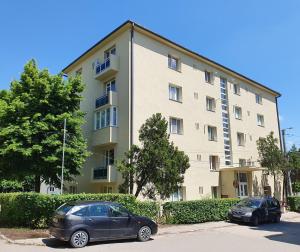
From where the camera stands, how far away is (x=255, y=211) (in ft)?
67.0

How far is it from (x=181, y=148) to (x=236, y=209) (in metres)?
6.81

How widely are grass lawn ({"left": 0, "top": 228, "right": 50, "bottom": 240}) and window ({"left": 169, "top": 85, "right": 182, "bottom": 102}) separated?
48.8 ft

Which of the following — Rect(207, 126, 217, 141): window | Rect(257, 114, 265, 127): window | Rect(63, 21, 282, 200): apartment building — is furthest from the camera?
Rect(257, 114, 265, 127): window

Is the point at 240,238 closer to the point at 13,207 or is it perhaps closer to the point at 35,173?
the point at 13,207

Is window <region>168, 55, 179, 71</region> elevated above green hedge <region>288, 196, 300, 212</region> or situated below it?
above

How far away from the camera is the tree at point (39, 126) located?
2003 centimetres

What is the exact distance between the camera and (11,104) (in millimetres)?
20844

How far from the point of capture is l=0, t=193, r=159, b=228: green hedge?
15367 mm

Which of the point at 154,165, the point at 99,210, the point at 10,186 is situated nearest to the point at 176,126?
the point at 154,165

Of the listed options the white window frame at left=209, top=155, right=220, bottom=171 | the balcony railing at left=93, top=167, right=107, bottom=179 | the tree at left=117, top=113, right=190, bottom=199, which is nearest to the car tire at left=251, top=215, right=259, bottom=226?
the tree at left=117, top=113, right=190, bottom=199

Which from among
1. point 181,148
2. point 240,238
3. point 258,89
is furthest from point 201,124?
point 240,238

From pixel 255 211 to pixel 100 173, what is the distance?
1067 centimetres

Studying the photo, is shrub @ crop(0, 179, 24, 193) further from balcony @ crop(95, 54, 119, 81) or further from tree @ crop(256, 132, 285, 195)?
tree @ crop(256, 132, 285, 195)

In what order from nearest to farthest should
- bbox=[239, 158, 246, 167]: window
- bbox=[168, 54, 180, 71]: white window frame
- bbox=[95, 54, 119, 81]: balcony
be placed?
bbox=[95, 54, 119, 81]: balcony, bbox=[168, 54, 180, 71]: white window frame, bbox=[239, 158, 246, 167]: window
